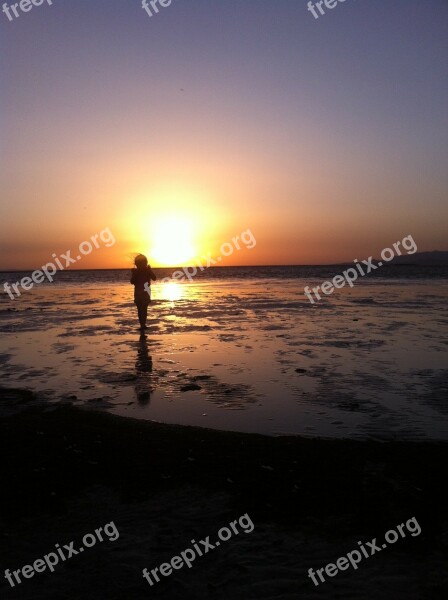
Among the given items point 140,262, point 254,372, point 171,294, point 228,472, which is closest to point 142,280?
point 140,262

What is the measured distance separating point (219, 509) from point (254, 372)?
632 centimetres

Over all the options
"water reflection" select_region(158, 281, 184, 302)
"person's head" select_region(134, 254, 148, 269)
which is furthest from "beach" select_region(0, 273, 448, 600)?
"water reflection" select_region(158, 281, 184, 302)

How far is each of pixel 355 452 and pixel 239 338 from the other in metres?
10.5

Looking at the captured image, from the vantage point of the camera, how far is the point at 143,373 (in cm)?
1106

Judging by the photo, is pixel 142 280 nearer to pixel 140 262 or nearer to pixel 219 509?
pixel 140 262

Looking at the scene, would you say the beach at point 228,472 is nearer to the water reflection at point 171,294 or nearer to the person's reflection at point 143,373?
the person's reflection at point 143,373

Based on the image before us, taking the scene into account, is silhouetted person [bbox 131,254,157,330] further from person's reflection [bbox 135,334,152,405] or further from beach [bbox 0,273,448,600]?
beach [bbox 0,273,448,600]

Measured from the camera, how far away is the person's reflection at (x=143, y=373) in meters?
9.10

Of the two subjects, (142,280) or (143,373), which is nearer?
(143,373)

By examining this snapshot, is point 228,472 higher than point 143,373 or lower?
lower

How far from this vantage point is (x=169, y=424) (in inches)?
285

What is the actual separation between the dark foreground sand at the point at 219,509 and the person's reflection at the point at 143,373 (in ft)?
7.03

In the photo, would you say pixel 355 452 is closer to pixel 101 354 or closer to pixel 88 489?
pixel 88 489

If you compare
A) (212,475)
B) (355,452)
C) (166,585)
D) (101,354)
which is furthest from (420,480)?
(101,354)
